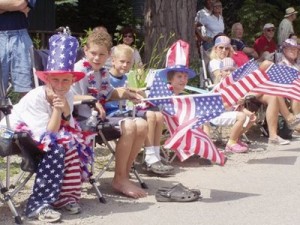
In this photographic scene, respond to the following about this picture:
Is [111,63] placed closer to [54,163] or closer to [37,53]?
[37,53]

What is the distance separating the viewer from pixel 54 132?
5.39 m

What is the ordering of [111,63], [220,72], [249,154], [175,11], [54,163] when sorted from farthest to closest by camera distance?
1. [175,11]
2. [220,72]
3. [249,154]
4. [111,63]
5. [54,163]

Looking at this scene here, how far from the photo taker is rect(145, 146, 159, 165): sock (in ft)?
22.9

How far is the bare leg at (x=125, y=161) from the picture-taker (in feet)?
20.2

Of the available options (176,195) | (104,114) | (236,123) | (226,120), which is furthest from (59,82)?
(236,123)

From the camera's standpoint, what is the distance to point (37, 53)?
6.22m

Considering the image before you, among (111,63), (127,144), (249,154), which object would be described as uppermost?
(111,63)

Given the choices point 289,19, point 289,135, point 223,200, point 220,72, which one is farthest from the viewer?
point 289,19

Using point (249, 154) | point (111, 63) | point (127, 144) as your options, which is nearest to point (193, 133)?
point (127, 144)

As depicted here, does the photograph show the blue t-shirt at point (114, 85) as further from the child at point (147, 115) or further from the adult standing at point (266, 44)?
the adult standing at point (266, 44)

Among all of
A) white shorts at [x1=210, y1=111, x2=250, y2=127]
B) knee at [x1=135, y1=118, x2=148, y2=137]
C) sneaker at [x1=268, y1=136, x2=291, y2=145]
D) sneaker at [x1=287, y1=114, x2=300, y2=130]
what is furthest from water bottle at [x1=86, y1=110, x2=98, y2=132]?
sneaker at [x1=287, y1=114, x2=300, y2=130]

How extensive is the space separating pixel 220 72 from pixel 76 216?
416cm

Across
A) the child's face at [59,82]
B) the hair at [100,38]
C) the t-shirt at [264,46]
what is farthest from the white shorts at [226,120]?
the t-shirt at [264,46]

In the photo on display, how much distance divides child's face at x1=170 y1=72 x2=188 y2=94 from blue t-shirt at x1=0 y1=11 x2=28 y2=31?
161 centimetres
